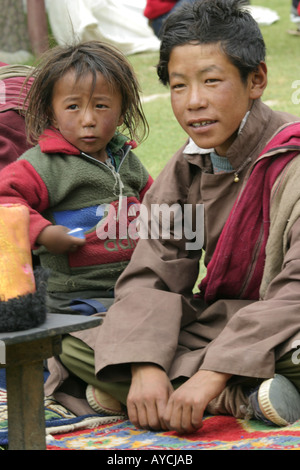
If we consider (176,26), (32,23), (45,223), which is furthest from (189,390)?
(32,23)

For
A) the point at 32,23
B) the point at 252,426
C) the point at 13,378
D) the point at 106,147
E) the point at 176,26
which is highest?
the point at 32,23

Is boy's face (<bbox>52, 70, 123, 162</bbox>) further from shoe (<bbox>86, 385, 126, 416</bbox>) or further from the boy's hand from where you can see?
shoe (<bbox>86, 385, 126, 416</bbox>)

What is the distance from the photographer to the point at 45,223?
135 inches

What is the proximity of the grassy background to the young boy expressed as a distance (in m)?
2.17

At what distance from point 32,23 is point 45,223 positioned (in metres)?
8.71

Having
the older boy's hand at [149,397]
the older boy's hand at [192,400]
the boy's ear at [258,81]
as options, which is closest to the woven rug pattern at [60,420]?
the older boy's hand at [149,397]

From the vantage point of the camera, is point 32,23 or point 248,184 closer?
point 248,184

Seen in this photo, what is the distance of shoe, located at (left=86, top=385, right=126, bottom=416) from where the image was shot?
321cm

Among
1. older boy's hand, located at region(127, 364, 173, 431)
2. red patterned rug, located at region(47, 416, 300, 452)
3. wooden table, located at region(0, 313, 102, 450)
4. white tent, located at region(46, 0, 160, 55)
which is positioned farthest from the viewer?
white tent, located at region(46, 0, 160, 55)

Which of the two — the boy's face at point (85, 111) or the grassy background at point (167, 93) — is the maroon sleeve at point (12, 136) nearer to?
the boy's face at point (85, 111)

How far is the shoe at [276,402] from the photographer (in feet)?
9.12

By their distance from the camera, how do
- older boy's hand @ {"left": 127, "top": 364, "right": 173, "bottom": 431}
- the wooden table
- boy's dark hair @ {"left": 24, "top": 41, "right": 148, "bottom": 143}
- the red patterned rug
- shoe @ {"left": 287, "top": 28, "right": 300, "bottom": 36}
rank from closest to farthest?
the wooden table
the red patterned rug
older boy's hand @ {"left": 127, "top": 364, "right": 173, "bottom": 431}
boy's dark hair @ {"left": 24, "top": 41, "right": 148, "bottom": 143}
shoe @ {"left": 287, "top": 28, "right": 300, "bottom": 36}

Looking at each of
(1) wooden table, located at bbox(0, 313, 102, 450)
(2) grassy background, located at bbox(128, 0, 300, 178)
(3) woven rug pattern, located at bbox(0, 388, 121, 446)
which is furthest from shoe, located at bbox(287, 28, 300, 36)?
(1) wooden table, located at bbox(0, 313, 102, 450)
